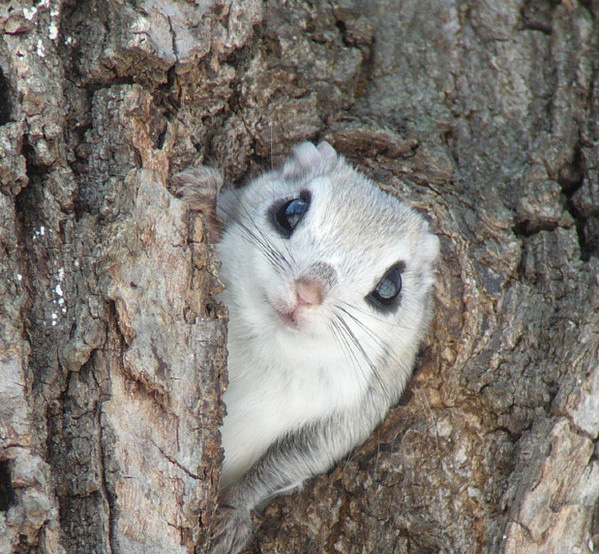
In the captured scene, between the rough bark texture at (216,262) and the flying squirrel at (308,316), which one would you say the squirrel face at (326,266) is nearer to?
the flying squirrel at (308,316)

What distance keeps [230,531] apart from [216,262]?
1.11 metres

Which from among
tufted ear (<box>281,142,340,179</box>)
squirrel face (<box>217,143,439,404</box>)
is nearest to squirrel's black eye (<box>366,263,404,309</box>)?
squirrel face (<box>217,143,439,404</box>)

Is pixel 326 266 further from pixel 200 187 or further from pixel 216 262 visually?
pixel 200 187

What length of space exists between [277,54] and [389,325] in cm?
129

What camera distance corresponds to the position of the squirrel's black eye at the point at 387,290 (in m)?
2.81

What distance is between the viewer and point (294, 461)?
9.75 ft

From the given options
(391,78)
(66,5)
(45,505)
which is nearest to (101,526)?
(45,505)

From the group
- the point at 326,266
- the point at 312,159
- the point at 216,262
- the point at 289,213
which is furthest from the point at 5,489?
the point at 312,159

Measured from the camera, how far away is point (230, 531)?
2.75 m

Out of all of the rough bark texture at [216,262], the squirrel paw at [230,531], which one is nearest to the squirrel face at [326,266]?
the rough bark texture at [216,262]

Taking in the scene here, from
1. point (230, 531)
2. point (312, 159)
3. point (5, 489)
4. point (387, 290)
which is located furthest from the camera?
Answer: point (312, 159)

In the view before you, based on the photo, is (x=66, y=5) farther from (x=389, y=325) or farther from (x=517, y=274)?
(x=517, y=274)

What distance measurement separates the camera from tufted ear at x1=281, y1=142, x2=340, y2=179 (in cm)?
311

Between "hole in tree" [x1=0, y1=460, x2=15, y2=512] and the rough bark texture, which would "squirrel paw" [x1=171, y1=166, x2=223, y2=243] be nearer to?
the rough bark texture
